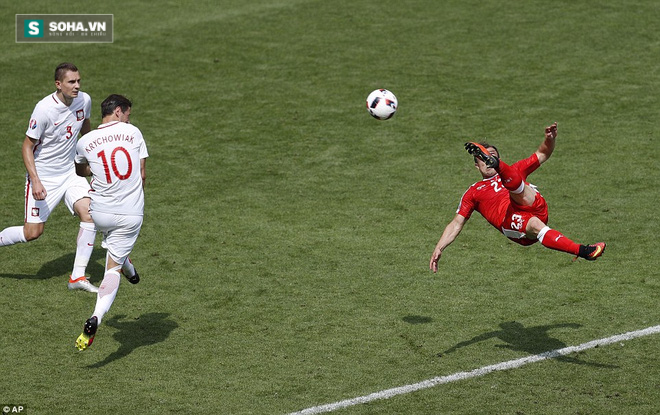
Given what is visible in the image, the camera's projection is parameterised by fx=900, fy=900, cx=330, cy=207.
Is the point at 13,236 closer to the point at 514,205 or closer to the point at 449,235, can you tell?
the point at 449,235

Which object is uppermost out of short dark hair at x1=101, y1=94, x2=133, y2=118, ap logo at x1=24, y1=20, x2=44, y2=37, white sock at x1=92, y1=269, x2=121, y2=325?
ap logo at x1=24, y1=20, x2=44, y2=37

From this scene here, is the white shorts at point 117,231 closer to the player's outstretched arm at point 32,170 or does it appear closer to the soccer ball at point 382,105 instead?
the player's outstretched arm at point 32,170

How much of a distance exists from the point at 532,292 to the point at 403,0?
44.1 ft

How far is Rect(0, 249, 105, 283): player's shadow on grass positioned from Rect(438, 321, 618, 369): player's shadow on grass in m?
5.04

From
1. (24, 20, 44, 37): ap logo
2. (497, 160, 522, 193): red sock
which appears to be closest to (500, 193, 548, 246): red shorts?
(497, 160, 522, 193): red sock

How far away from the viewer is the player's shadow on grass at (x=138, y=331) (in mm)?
9716

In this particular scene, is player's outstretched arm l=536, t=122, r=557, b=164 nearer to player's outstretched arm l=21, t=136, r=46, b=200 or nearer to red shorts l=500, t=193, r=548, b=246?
red shorts l=500, t=193, r=548, b=246

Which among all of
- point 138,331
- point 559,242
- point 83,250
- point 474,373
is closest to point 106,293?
point 138,331

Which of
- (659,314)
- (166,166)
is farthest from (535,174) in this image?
(166,166)

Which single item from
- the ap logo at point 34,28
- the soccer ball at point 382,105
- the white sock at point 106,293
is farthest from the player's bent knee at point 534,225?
the ap logo at point 34,28

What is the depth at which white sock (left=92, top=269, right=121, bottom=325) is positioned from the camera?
9164 millimetres

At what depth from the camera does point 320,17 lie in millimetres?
22062

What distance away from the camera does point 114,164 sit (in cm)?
921

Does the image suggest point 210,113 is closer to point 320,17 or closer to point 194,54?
point 194,54
